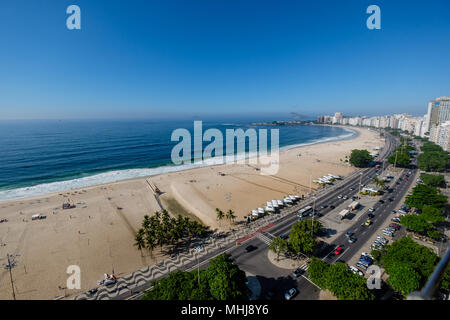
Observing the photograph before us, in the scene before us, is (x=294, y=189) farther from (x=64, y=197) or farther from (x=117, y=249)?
(x=64, y=197)

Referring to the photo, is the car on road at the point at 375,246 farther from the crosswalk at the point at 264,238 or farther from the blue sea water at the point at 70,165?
the blue sea water at the point at 70,165

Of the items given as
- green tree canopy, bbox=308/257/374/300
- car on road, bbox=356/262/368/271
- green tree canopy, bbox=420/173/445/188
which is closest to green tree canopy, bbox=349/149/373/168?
green tree canopy, bbox=420/173/445/188

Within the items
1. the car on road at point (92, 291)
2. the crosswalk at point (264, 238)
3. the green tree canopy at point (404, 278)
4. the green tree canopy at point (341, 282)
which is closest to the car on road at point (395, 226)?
the green tree canopy at point (404, 278)

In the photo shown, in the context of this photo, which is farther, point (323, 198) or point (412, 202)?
point (323, 198)

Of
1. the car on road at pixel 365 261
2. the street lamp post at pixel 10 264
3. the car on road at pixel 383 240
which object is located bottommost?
the street lamp post at pixel 10 264

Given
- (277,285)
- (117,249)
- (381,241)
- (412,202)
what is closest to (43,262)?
(117,249)
